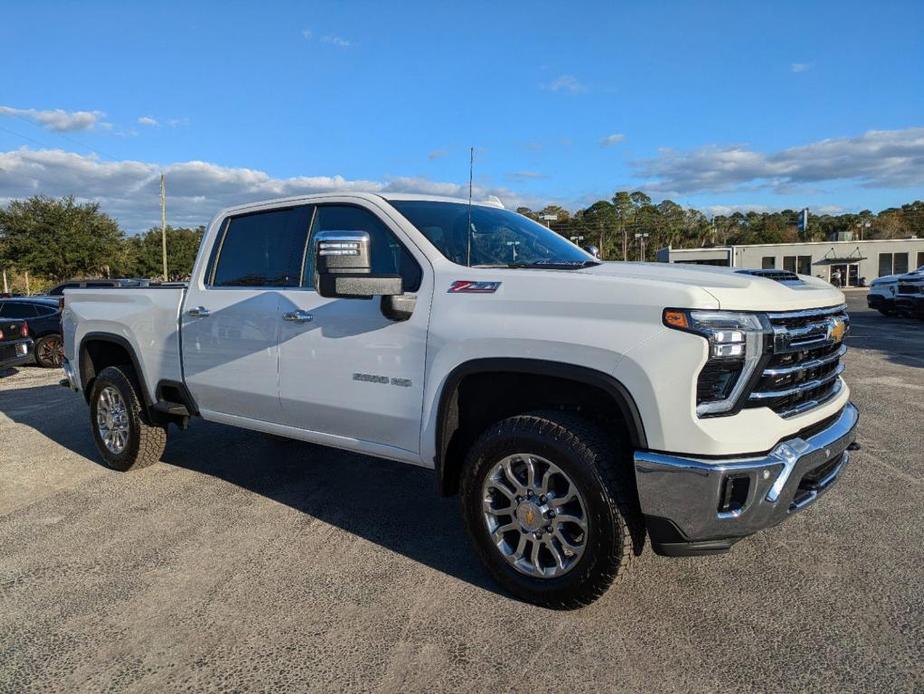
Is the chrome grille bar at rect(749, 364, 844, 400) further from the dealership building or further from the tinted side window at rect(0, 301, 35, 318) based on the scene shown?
the dealership building

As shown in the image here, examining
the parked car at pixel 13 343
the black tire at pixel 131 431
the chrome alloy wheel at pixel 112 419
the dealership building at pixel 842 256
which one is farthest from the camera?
the dealership building at pixel 842 256

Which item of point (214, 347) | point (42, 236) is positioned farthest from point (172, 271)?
point (214, 347)

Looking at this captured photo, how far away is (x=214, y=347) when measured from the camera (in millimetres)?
4363

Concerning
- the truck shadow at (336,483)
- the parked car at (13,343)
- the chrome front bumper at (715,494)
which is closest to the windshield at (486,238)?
the chrome front bumper at (715,494)

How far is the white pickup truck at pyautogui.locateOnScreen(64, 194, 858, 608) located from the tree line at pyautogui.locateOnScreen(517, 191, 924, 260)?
255 feet

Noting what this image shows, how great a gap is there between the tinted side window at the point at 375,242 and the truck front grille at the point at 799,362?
5.60ft

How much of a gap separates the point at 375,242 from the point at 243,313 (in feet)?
3.52

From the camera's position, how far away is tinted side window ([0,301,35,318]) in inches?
492

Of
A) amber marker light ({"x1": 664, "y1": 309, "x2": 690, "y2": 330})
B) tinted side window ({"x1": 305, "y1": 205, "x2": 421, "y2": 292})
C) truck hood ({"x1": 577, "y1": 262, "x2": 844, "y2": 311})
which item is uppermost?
tinted side window ({"x1": 305, "y1": 205, "x2": 421, "y2": 292})

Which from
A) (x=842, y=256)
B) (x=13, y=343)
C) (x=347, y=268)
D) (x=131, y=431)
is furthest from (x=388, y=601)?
(x=842, y=256)

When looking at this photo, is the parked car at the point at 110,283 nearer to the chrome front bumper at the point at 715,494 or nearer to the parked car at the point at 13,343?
the parked car at the point at 13,343

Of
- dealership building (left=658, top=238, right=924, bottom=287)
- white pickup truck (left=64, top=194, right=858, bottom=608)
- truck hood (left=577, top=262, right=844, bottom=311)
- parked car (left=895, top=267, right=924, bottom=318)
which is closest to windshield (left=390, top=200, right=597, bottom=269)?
white pickup truck (left=64, top=194, right=858, bottom=608)

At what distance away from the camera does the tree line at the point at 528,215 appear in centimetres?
3659

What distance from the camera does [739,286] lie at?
2.67 meters
